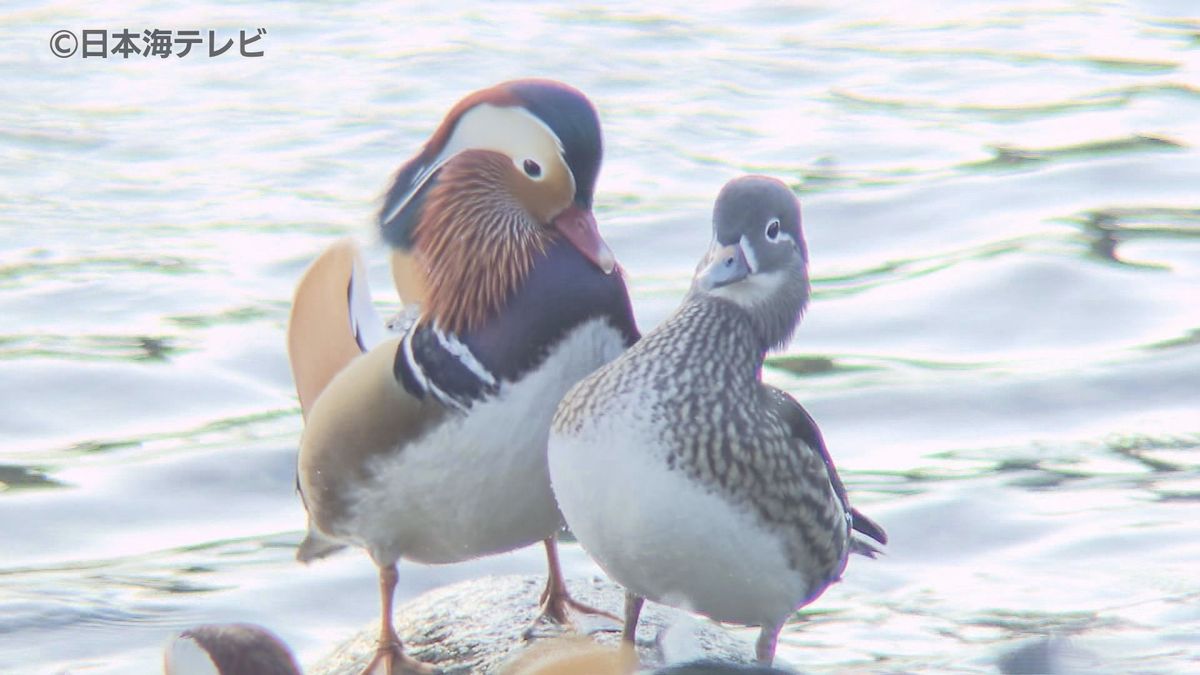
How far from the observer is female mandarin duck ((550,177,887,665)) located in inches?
158

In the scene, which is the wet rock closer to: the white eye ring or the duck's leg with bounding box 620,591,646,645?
the duck's leg with bounding box 620,591,646,645

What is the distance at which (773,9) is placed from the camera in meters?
14.1

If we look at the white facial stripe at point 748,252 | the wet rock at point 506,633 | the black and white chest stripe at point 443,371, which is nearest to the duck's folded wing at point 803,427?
the white facial stripe at point 748,252

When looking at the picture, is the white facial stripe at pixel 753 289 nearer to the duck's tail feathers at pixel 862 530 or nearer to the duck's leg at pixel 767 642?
the duck's tail feathers at pixel 862 530

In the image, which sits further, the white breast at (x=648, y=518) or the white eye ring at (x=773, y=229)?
the white eye ring at (x=773, y=229)

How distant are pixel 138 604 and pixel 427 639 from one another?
1438 millimetres

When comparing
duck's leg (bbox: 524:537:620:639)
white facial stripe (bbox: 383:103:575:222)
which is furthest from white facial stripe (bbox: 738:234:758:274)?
duck's leg (bbox: 524:537:620:639)

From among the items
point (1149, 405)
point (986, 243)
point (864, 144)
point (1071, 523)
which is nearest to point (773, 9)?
point (864, 144)

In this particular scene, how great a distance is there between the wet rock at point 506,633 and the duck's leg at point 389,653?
Result: 0.08 m

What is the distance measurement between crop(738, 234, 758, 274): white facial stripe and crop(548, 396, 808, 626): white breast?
1.58 feet

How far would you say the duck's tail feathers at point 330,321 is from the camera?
492 cm

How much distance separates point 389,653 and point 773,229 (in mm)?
1370

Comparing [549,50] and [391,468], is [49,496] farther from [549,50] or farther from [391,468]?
[549,50]

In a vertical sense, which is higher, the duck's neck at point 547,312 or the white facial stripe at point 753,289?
the white facial stripe at point 753,289
